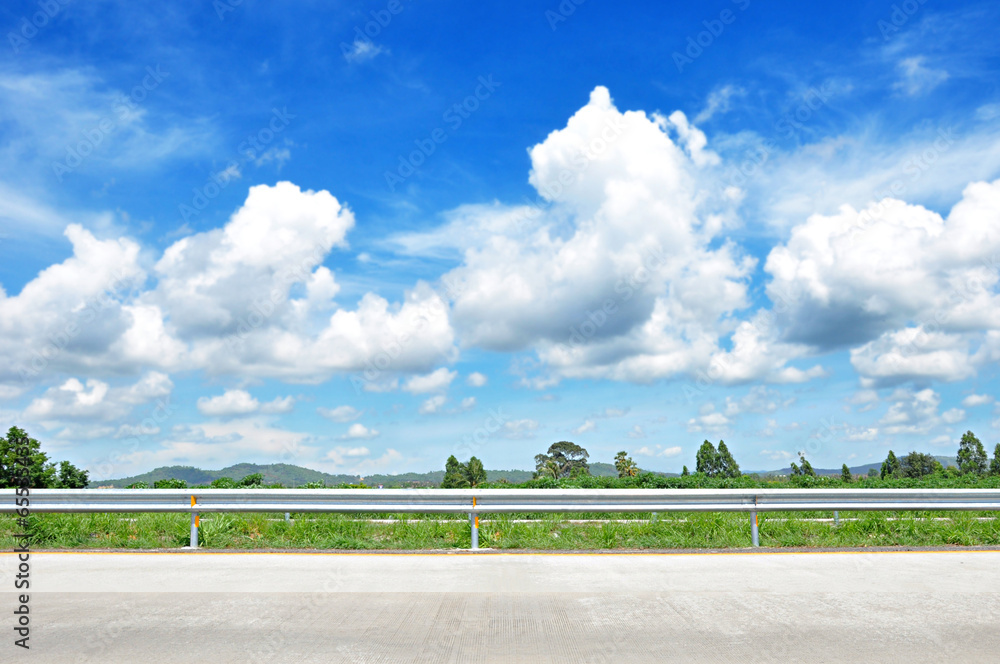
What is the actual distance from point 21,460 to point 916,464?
10099 cm

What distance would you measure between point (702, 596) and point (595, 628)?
1.68 m

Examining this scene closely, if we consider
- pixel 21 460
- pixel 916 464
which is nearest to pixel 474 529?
pixel 21 460

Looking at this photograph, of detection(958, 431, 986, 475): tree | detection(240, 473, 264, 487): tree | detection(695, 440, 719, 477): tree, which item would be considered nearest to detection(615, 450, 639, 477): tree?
detection(695, 440, 719, 477): tree

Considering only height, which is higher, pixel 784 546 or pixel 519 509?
pixel 519 509

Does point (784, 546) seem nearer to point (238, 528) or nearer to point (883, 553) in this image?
point (883, 553)

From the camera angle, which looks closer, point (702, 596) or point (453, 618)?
point (453, 618)

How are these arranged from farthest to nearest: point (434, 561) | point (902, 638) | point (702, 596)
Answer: point (434, 561) < point (702, 596) < point (902, 638)

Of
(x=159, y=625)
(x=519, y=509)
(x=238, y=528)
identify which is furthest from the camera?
(x=238, y=528)

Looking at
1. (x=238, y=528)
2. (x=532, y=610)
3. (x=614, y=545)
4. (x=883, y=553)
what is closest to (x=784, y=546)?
(x=883, y=553)

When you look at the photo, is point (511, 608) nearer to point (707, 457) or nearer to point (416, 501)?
point (416, 501)

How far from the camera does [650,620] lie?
20.9 feet

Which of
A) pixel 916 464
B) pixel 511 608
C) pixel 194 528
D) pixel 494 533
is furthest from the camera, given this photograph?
pixel 916 464

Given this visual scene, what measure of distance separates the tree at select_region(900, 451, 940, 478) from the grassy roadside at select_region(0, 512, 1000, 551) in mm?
93849

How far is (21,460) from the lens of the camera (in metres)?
42.5
